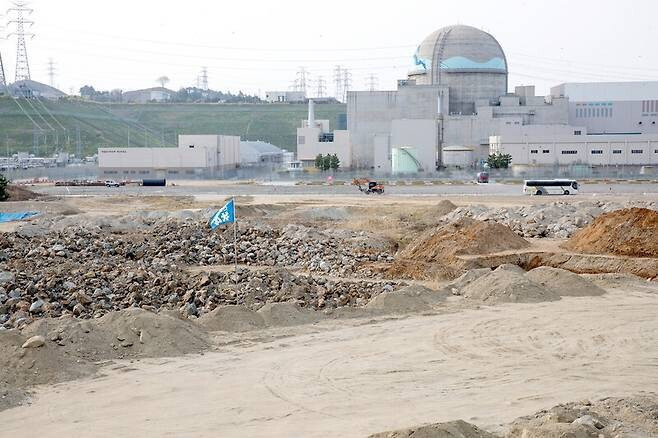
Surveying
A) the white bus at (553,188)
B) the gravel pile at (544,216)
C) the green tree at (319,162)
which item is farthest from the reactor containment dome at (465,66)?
the gravel pile at (544,216)

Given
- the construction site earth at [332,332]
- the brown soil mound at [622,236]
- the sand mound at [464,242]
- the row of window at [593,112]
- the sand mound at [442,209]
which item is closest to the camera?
the construction site earth at [332,332]

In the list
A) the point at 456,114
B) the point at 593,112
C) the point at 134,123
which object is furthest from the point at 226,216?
the point at 134,123

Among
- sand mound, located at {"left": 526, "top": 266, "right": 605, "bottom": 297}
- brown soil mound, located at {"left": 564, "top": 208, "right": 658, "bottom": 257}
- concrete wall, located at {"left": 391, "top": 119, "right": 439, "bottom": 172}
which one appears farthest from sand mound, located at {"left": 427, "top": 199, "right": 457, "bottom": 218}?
concrete wall, located at {"left": 391, "top": 119, "right": 439, "bottom": 172}

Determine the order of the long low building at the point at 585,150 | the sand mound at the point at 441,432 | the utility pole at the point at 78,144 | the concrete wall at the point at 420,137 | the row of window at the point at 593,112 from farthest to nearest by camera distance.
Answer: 1. the utility pole at the point at 78,144
2. the row of window at the point at 593,112
3. the concrete wall at the point at 420,137
4. the long low building at the point at 585,150
5. the sand mound at the point at 441,432

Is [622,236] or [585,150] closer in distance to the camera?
[622,236]

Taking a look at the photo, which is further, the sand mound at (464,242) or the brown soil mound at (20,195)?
the brown soil mound at (20,195)

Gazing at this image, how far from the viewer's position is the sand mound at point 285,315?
21.0 metres

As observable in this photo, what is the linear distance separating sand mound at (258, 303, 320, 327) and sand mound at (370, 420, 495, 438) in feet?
29.1

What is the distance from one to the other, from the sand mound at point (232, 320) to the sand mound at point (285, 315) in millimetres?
221

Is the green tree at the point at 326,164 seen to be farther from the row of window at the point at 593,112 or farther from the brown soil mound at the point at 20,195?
the brown soil mound at the point at 20,195

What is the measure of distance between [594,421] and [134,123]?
521 ft

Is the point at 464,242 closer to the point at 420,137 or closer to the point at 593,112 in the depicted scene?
the point at 420,137

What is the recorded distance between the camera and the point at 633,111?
98938 millimetres

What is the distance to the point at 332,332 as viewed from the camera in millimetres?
20531
